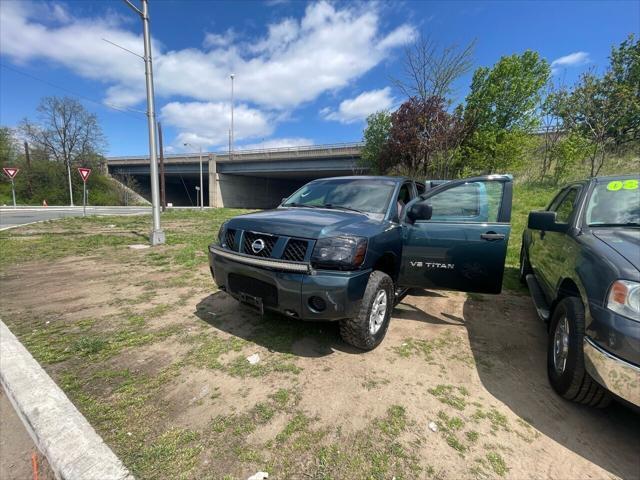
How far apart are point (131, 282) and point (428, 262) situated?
471 centimetres

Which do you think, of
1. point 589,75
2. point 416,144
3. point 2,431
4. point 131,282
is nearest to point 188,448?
point 2,431

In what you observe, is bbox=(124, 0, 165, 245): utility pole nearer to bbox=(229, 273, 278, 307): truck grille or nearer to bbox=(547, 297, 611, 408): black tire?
bbox=(229, 273, 278, 307): truck grille

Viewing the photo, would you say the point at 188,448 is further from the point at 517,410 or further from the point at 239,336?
the point at 517,410

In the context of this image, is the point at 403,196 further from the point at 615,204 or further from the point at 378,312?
the point at 615,204

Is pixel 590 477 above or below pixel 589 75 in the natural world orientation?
below

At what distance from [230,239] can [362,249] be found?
4.58ft

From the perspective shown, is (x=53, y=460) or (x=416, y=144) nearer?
(x=53, y=460)

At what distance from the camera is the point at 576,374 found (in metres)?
2.16

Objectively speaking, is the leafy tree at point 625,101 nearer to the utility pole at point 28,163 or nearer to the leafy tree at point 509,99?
the leafy tree at point 509,99

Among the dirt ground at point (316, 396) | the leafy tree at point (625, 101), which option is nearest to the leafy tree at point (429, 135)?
the leafy tree at point (625, 101)

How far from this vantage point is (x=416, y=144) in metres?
15.5

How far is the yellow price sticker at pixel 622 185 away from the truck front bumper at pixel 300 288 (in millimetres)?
2599

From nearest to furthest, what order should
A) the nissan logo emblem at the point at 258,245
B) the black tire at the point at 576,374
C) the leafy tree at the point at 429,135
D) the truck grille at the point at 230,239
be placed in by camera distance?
the black tire at the point at 576,374 < the nissan logo emblem at the point at 258,245 < the truck grille at the point at 230,239 < the leafy tree at the point at 429,135

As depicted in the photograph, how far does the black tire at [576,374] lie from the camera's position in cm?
212
